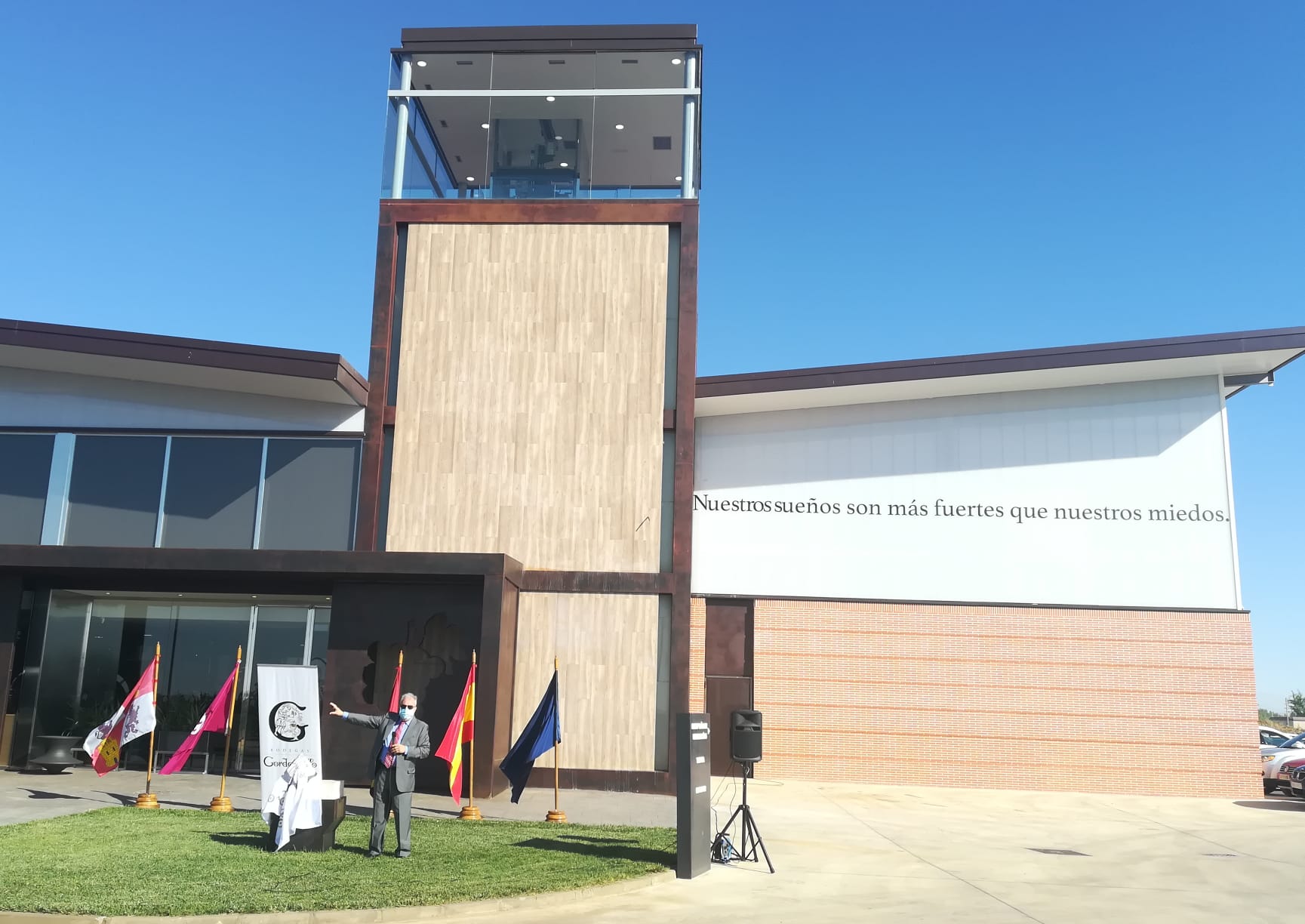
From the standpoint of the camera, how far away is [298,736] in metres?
12.4

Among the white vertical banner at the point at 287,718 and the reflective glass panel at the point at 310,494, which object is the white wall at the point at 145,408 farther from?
the white vertical banner at the point at 287,718

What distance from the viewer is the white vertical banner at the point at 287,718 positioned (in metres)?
12.2

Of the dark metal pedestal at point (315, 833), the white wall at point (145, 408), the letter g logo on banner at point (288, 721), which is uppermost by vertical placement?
the white wall at point (145, 408)

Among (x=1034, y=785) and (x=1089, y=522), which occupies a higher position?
(x=1089, y=522)

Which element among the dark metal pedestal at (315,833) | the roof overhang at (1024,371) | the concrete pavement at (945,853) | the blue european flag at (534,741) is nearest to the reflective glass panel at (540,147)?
the roof overhang at (1024,371)

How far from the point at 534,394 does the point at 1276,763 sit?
61.0 feet

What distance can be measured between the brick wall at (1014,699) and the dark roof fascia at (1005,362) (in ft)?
16.7

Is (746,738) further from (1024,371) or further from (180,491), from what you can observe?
(180,491)

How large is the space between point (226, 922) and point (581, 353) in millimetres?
14070

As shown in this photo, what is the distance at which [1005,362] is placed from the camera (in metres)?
22.5

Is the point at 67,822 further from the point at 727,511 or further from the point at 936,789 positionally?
the point at 936,789

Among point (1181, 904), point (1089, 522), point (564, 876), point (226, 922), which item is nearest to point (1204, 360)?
point (1089, 522)

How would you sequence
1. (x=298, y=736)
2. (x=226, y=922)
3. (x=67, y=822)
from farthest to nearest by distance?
(x=67, y=822) < (x=298, y=736) < (x=226, y=922)

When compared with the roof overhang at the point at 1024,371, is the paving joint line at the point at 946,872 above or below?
below
